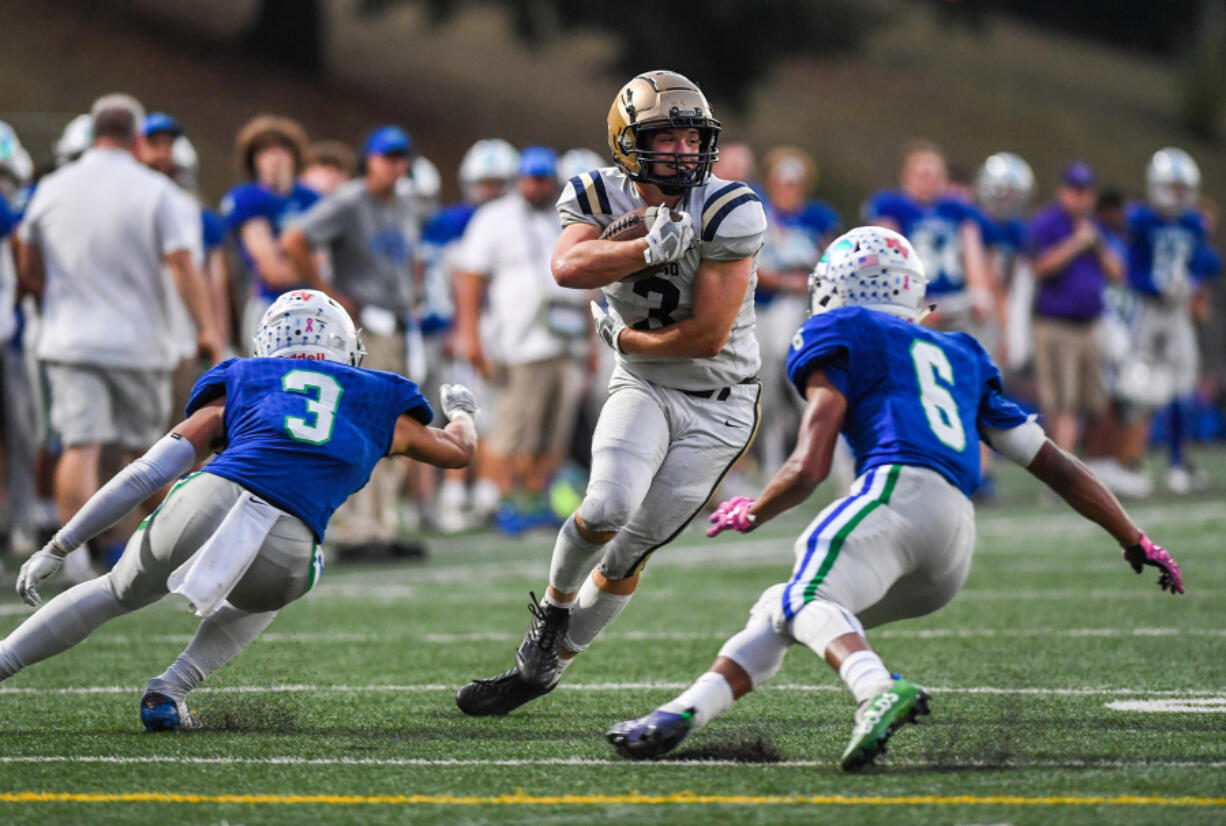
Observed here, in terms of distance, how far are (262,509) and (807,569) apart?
1376 mm

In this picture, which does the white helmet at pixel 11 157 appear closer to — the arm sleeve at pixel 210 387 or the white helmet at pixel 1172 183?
the arm sleeve at pixel 210 387

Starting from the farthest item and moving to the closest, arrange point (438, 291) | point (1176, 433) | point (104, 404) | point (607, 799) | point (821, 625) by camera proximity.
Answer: point (1176, 433)
point (438, 291)
point (104, 404)
point (821, 625)
point (607, 799)

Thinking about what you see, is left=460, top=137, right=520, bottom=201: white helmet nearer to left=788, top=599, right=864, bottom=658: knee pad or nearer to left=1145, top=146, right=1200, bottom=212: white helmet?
left=1145, top=146, right=1200, bottom=212: white helmet

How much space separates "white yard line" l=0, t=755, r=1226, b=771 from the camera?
14.0ft

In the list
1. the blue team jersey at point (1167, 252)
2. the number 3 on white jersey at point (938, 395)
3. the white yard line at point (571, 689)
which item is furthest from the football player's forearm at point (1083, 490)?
the blue team jersey at point (1167, 252)

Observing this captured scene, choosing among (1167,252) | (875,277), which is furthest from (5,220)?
(1167,252)

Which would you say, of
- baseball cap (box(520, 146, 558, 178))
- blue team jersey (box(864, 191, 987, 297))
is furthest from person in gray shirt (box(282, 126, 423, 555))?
blue team jersey (box(864, 191, 987, 297))

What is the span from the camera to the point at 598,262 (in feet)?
17.0

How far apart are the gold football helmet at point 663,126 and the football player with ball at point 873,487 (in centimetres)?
59

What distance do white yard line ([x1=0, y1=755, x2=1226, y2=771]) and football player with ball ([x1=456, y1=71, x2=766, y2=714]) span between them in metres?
0.81

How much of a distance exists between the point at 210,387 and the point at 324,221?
177 inches

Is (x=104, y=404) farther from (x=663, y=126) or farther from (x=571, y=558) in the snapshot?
(x=663, y=126)

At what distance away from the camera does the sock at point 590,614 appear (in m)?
5.43

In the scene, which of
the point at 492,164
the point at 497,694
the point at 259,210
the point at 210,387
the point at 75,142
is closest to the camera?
the point at 210,387
